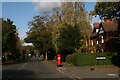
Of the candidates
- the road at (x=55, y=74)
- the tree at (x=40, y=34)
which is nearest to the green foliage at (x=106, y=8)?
the road at (x=55, y=74)

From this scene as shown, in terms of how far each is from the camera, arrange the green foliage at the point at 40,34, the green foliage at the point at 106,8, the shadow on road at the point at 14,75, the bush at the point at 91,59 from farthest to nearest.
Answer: the green foliage at the point at 40,34 < the bush at the point at 91,59 < the green foliage at the point at 106,8 < the shadow on road at the point at 14,75

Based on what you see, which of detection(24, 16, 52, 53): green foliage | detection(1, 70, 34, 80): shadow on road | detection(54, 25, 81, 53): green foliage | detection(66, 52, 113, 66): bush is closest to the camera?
detection(1, 70, 34, 80): shadow on road

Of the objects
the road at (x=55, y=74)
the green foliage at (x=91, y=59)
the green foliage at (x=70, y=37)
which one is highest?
the green foliage at (x=70, y=37)

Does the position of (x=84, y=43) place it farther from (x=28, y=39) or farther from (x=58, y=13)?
(x=28, y=39)

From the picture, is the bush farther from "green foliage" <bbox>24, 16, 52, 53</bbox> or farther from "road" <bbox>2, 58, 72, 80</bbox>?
"green foliage" <bbox>24, 16, 52, 53</bbox>

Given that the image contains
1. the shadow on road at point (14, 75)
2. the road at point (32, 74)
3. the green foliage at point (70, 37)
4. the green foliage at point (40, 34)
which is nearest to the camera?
the road at point (32, 74)

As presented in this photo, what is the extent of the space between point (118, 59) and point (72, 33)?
Result: 666 inches

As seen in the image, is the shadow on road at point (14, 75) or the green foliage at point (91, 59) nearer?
the shadow on road at point (14, 75)

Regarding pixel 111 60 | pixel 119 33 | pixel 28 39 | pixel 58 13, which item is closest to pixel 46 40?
pixel 28 39

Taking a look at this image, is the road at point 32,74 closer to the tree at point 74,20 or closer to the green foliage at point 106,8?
the green foliage at point 106,8

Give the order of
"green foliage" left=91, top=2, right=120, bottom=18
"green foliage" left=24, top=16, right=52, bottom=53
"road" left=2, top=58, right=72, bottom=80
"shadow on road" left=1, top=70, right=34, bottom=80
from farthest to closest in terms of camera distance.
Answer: "green foliage" left=24, top=16, right=52, bottom=53, "green foliage" left=91, top=2, right=120, bottom=18, "shadow on road" left=1, top=70, right=34, bottom=80, "road" left=2, top=58, right=72, bottom=80

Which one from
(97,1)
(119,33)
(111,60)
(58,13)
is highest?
(58,13)

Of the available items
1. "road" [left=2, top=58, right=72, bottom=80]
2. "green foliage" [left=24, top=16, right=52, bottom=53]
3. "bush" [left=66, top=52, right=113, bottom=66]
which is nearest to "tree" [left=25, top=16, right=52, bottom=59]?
"green foliage" [left=24, top=16, right=52, bottom=53]

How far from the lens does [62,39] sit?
62.2m
